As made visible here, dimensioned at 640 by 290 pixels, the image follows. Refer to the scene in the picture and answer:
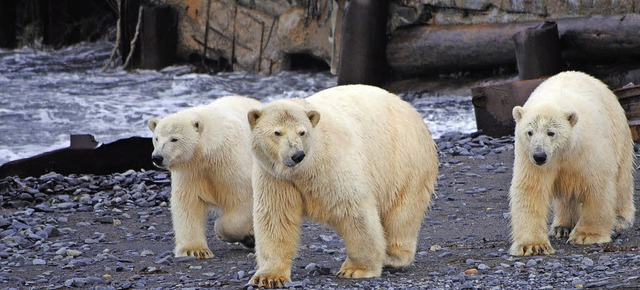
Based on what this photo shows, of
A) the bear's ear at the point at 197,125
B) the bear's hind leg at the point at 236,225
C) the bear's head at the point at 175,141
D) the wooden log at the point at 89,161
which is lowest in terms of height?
Answer: the wooden log at the point at 89,161

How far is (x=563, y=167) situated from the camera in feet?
19.9

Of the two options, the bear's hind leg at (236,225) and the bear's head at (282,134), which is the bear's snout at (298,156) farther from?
the bear's hind leg at (236,225)

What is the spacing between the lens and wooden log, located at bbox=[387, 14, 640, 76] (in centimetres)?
1289

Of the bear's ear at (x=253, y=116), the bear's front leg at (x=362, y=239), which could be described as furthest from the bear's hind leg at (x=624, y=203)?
the bear's ear at (x=253, y=116)

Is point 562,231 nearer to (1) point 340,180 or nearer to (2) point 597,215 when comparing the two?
(2) point 597,215

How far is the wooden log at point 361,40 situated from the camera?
15.0 metres

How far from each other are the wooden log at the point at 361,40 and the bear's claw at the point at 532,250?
922 cm

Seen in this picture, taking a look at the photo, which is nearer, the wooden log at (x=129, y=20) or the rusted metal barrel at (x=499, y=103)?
the rusted metal barrel at (x=499, y=103)

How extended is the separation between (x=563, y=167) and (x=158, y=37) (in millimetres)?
13132

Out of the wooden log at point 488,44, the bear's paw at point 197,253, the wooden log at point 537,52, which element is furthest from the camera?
the wooden log at point 488,44

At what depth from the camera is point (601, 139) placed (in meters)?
6.21

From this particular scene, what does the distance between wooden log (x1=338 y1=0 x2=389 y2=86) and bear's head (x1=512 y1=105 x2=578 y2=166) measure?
908 cm

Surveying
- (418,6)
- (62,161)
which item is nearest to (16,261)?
(62,161)

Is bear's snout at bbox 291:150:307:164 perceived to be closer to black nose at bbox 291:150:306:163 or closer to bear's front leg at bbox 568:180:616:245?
black nose at bbox 291:150:306:163
